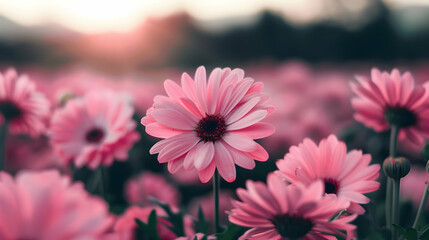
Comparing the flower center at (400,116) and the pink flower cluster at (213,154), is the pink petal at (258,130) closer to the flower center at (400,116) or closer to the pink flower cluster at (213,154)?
the pink flower cluster at (213,154)

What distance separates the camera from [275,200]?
0.50 m

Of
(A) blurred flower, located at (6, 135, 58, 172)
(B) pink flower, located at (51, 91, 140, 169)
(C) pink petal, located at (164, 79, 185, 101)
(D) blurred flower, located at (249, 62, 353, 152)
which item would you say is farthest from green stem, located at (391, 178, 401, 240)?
(A) blurred flower, located at (6, 135, 58, 172)

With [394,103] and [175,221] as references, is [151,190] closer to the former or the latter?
[175,221]

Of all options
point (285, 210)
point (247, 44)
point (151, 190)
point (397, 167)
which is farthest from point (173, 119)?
point (247, 44)

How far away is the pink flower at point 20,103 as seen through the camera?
99 centimetres

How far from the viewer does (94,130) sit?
1.24 m

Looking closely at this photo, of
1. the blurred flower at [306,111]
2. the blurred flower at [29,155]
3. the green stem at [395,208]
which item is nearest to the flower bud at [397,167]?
the green stem at [395,208]

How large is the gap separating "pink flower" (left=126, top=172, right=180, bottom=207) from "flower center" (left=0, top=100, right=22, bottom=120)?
0.46 metres

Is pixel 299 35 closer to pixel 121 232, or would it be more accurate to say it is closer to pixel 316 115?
pixel 316 115

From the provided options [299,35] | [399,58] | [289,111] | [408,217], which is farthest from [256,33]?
[408,217]

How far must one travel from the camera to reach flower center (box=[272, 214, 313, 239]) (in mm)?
527

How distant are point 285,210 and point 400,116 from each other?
425 millimetres

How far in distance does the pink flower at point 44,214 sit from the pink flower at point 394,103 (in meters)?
0.56

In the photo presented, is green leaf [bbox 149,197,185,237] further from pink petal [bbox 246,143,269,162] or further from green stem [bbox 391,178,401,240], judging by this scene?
green stem [bbox 391,178,401,240]
